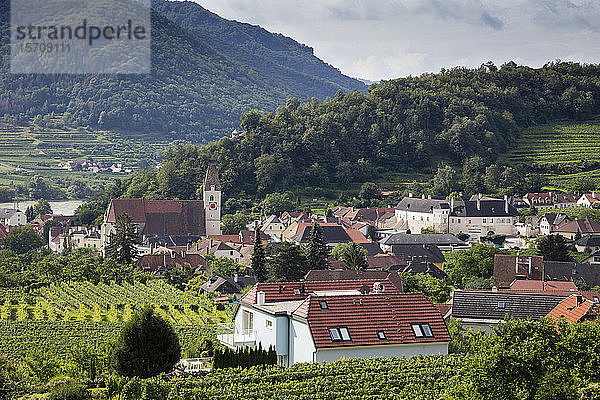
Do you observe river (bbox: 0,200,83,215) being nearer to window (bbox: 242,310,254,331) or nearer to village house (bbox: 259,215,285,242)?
village house (bbox: 259,215,285,242)

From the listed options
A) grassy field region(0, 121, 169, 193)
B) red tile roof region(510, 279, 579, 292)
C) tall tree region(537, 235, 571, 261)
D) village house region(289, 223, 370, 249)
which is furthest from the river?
red tile roof region(510, 279, 579, 292)

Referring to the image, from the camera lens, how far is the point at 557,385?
1536 cm

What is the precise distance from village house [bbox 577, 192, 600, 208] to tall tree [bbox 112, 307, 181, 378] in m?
68.9

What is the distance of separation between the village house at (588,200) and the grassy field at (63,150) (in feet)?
290

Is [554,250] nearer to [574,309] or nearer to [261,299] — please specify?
[574,309]

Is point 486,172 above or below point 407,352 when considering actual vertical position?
above

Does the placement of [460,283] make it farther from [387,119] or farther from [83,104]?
[83,104]

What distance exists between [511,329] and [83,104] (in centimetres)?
18799

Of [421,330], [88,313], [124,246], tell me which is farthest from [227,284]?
[421,330]

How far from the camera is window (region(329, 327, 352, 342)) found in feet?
77.6

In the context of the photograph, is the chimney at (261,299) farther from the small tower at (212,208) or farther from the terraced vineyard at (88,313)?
the small tower at (212,208)

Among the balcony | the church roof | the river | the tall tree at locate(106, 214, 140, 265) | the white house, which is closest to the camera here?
the balcony

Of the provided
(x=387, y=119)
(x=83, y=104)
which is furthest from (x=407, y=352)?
(x=83, y=104)

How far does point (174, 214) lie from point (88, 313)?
41.9m
